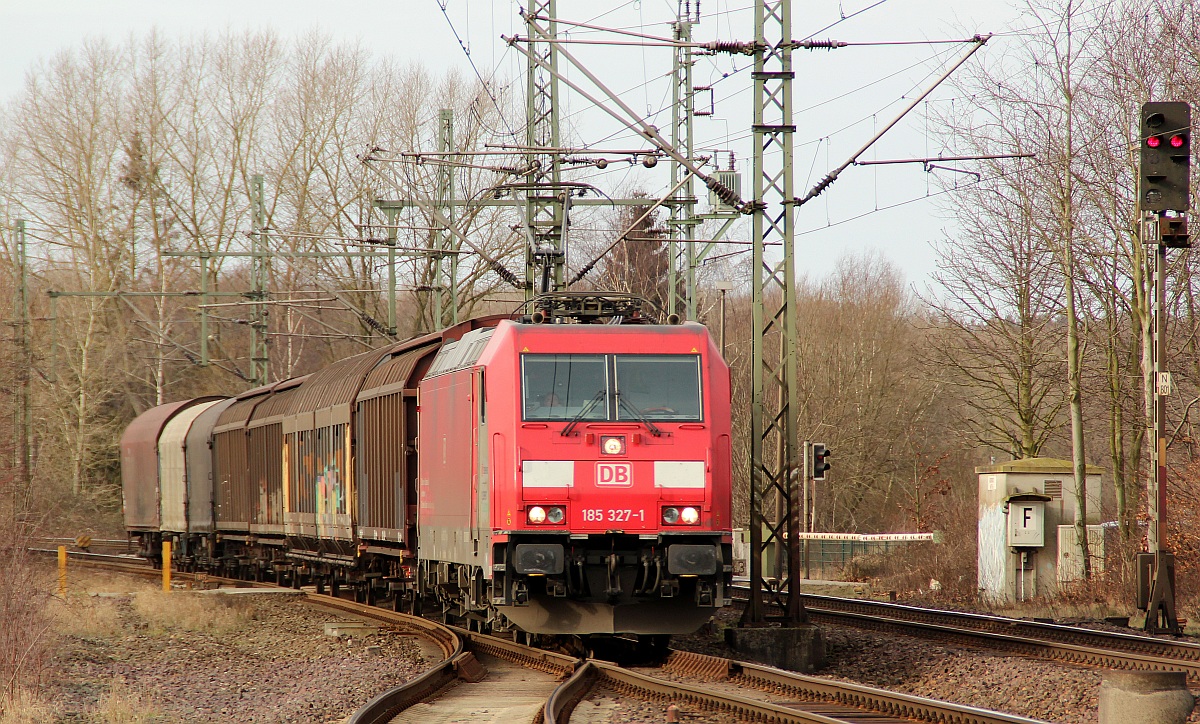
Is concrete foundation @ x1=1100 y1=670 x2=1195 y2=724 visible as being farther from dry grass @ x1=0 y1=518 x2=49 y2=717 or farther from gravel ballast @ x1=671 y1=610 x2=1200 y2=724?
dry grass @ x1=0 y1=518 x2=49 y2=717

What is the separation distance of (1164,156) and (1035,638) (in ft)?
18.3

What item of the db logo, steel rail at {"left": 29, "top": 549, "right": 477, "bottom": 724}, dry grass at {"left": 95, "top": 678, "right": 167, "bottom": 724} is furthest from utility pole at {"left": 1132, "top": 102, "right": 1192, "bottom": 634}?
dry grass at {"left": 95, "top": 678, "right": 167, "bottom": 724}

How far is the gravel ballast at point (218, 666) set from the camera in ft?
35.8

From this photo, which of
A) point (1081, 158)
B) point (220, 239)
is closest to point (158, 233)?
point (220, 239)

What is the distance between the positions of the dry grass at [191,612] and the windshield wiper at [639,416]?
799cm

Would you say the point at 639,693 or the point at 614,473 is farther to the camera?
the point at 614,473

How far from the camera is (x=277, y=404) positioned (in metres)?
25.7

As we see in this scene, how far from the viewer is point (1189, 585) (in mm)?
17859

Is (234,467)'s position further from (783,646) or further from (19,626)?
(783,646)

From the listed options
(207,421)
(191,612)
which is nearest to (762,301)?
(191,612)

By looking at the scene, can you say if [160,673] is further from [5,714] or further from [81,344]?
[81,344]

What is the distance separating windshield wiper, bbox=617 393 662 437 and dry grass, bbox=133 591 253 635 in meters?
7.99

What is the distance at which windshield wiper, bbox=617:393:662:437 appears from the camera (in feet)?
41.3

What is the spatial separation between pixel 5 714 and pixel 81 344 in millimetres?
39503
